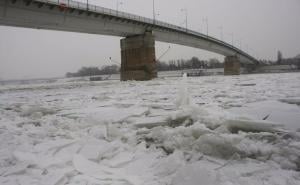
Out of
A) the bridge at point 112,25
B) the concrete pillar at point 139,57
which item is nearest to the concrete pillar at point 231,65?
the bridge at point 112,25

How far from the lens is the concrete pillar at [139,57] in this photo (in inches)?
1275

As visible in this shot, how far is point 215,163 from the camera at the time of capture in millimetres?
2506

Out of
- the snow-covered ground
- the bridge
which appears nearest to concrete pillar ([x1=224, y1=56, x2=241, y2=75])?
the bridge

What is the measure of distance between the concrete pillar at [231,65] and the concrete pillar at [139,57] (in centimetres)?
3388

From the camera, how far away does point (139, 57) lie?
32500mm

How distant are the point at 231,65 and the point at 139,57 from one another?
39707 mm

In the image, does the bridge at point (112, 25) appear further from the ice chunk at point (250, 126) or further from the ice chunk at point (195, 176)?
the ice chunk at point (195, 176)

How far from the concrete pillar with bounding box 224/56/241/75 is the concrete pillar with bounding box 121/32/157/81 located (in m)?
33.9

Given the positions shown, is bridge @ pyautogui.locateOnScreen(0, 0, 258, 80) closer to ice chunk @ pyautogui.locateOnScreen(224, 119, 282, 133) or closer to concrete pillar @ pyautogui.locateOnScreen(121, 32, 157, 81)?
concrete pillar @ pyautogui.locateOnScreen(121, 32, 157, 81)

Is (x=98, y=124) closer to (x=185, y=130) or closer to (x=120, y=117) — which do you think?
(x=120, y=117)

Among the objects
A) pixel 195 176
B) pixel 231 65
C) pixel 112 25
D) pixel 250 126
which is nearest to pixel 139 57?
pixel 112 25

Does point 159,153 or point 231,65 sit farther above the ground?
point 231,65

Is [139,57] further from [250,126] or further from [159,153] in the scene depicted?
[159,153]

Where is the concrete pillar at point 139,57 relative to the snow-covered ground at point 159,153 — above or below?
above
